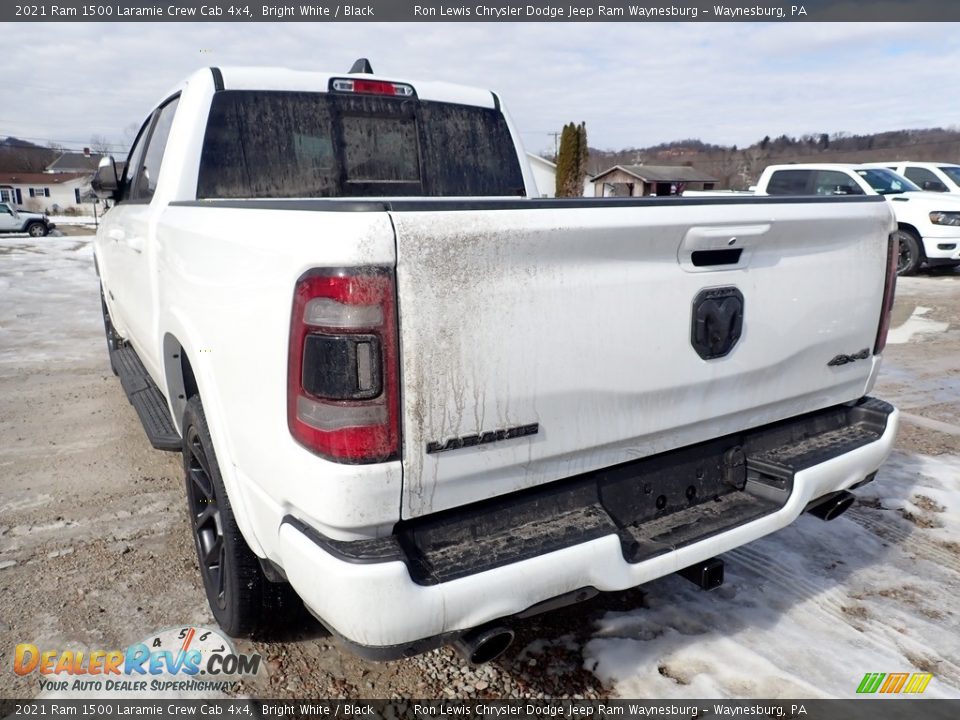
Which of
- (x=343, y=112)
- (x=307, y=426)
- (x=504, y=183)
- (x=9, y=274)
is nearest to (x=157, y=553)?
(x=307, y=426)

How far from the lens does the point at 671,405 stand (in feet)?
7.43

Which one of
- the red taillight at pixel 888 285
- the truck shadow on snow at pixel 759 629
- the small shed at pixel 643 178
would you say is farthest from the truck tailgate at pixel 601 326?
the small shed at pixel 643 178

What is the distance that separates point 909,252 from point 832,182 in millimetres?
1938

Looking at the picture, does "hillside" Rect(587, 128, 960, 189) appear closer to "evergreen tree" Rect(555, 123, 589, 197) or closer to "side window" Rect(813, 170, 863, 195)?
"evergreen tree" Rect(555, 123, 589, 197)

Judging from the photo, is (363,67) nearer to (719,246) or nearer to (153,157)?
(153,157)

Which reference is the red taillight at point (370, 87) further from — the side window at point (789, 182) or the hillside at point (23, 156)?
the hillside at point (23, 156)

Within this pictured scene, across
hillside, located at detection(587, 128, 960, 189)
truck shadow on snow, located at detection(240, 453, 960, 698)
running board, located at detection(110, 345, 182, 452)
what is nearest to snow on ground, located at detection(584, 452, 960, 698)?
truck shadow on snow, located at detection(240, 453, 960, 698)

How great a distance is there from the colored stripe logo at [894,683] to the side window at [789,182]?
38.8ft

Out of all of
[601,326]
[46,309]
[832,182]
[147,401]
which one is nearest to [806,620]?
[601,326]

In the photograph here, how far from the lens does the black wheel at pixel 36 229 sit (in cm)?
2846

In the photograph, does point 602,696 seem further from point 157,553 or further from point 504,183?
point 504,183

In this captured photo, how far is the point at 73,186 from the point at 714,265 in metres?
80.0

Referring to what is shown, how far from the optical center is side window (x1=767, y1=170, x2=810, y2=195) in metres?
12.9

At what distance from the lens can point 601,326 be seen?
6.72ft
